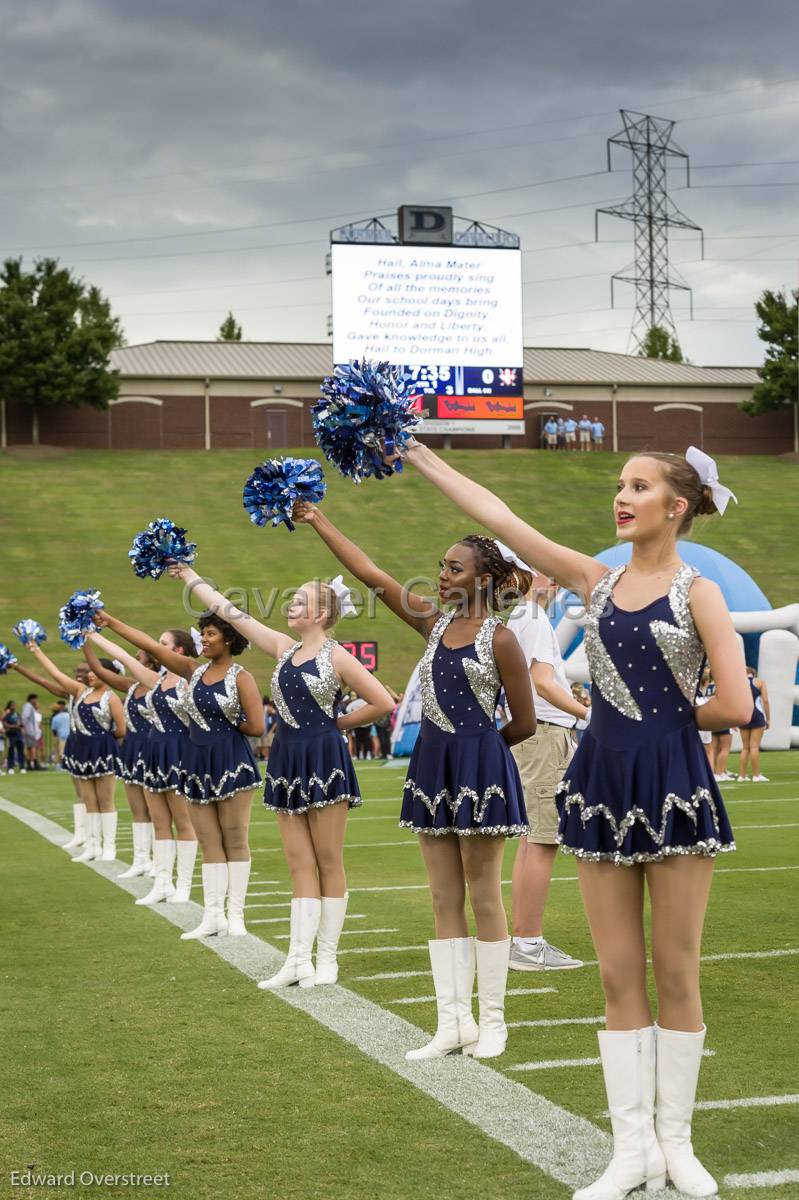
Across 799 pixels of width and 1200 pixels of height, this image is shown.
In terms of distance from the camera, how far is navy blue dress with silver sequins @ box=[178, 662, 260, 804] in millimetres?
7996

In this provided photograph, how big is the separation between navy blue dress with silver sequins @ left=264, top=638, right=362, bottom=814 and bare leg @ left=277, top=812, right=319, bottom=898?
0.08 metres

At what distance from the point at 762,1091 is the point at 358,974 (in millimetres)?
2592

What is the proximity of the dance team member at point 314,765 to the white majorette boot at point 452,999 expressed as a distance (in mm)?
1393

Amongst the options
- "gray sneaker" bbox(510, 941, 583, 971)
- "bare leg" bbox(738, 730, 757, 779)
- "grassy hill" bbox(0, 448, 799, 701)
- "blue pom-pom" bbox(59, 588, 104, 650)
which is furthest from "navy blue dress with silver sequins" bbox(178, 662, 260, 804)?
"grassy hill" bbox(0, 448, 799, 701)

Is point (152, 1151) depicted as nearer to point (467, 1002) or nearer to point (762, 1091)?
point (467, 1002)

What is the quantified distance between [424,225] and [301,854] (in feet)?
125

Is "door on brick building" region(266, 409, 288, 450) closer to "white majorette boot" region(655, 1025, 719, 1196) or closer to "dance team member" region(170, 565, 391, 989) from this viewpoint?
"dance team member" region(170, 565, 391, 989)

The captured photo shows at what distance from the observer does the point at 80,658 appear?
31.1 meters

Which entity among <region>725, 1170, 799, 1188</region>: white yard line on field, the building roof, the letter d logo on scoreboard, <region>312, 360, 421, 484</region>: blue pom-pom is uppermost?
the letter d logo on scoreboard

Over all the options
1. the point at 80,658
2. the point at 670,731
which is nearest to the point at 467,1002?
the point at 670,731

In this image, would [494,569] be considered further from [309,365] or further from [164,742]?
[309,365]

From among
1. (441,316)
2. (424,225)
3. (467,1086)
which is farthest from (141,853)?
(424,225)

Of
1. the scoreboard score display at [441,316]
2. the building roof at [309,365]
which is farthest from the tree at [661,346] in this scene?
the scoreboard score display at [441,316]

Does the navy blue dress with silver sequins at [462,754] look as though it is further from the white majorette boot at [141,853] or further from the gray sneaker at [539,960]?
the white majorette boot at [141,853]
